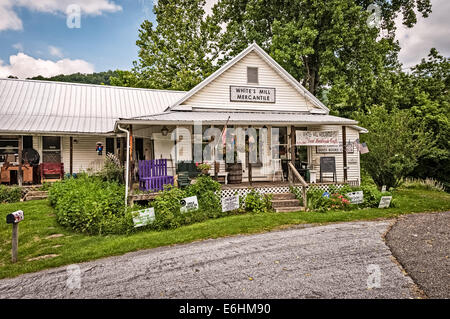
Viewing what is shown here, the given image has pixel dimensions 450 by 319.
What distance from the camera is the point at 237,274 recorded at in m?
4.83

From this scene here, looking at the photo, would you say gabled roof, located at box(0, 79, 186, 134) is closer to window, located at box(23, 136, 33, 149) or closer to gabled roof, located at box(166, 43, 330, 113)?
window, located at box(23, 136, 33, 149)

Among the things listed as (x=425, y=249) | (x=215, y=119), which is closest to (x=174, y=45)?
(x=215, y=119)

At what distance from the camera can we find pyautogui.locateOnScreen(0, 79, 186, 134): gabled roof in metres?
13.8

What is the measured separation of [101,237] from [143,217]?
112cm

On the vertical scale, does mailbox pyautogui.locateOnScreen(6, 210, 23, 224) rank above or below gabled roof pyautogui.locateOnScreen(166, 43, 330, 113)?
below

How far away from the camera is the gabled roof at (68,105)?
45.3 feet

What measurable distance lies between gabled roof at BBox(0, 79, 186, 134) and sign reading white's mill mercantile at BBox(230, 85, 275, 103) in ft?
18.6

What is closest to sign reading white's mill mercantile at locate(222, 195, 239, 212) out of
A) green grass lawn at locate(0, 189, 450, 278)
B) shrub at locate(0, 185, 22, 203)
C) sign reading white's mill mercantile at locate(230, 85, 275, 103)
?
green grass lawn at locate(0, 189, 450, 278)

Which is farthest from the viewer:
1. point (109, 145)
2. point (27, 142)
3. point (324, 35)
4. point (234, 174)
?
point (324, 35)

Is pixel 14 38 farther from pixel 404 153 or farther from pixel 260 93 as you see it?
pixel 404 153

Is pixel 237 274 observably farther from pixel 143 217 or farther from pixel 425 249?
pixel 425 249

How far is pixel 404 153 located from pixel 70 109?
16887 mm

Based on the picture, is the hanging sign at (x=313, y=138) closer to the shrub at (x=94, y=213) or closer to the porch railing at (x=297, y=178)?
the porch railing at (x=297, y=178)

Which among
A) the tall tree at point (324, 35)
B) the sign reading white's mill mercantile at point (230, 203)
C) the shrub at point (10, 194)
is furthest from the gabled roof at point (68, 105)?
the tall tree at point (324, 35)
